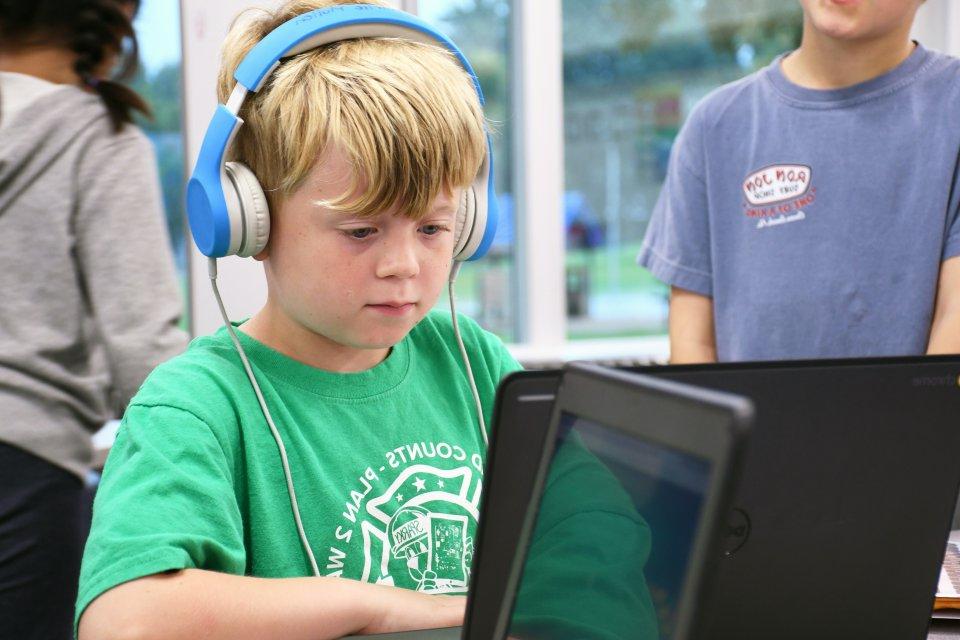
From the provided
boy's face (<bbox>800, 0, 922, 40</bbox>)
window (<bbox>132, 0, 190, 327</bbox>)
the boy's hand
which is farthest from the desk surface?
window (<bbox>132, 0, 190, 327</bbox>)

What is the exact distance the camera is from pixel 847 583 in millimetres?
771

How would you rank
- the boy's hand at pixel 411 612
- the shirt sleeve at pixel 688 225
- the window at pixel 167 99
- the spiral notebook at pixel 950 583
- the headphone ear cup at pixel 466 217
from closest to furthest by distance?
the boy's hand at pixel 411 612
the spiral notebook at pixel 950 583
the headphone ear cup at pixel 466 217
the shirt sleeve at pixel 688 225
the window at pixel 167 99

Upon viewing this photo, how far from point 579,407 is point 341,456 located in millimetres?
→ 481

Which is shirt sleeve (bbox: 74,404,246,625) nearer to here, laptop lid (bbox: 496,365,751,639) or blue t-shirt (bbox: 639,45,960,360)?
laptop lid (bbox: 496,365,751,639)

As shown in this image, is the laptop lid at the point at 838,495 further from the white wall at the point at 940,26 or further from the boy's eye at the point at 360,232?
the white wall at the point at 940,26

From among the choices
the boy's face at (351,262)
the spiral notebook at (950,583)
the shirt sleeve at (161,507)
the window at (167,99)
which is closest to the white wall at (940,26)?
the window at (167,99)

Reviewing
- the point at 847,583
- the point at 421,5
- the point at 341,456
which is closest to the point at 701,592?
the point at 847,583

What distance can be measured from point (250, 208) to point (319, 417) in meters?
0.21

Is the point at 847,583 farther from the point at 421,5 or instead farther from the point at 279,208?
the point at 421,5

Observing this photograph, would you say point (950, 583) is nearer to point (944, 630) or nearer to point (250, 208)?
point (944, 630)

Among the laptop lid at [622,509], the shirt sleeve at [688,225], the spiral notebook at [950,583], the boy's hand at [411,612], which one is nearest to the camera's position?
the laptop lid at [622,509]

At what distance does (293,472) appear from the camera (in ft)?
3.12

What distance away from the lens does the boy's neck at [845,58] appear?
1.50 m

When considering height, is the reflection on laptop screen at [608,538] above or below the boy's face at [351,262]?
below
